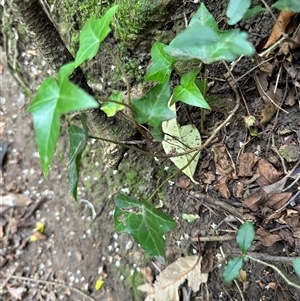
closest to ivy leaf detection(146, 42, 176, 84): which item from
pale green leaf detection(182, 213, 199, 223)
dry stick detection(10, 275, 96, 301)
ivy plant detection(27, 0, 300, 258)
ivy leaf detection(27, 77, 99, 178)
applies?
ivy plant detection(27, 0, 300, 258)

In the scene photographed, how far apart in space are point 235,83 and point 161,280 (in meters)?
0.70

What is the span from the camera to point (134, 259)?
145cm

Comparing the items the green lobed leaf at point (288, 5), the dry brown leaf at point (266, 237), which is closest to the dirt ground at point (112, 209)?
the dry brown leaf at point (266, 237)

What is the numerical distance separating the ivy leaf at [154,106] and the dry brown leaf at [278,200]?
39 centimetres

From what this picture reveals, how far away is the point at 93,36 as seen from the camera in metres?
0.88

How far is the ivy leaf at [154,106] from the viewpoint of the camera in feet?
3.08

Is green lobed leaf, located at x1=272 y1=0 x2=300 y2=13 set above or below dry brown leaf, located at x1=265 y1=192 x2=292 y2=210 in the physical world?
above

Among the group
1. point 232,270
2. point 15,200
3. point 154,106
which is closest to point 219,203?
point 232,270

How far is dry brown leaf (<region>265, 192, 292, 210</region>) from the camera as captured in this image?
1.05 metres

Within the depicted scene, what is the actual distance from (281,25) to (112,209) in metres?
0.91

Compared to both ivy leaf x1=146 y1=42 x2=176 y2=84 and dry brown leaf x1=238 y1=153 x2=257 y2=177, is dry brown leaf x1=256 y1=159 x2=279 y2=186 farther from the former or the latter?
ivy leaf x1=146 y1=42 x2=176 y2=84

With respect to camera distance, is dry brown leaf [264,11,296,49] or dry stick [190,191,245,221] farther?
dry stick [190,191,245,221]

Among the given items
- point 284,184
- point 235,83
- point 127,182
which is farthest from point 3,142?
point 284,184

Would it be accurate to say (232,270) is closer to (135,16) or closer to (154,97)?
(154,97)
